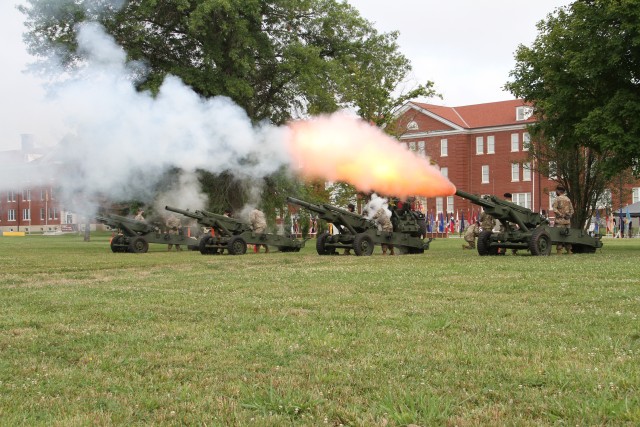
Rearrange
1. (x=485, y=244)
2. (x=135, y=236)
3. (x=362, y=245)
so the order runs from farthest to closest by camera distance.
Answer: (x=135, y=236) < (x=362, y=245) < (x=485, y=244)

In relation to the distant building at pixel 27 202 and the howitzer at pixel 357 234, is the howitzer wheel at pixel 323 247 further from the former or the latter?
the distant building at pixel 27 202

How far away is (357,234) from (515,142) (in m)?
55.1

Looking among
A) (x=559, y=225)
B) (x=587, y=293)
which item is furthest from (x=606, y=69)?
(x=587, y=293)

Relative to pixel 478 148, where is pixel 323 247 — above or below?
below

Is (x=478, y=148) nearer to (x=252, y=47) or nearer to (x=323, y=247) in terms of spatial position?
(x=252, y=47)

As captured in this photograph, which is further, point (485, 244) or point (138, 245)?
point (138, 245)

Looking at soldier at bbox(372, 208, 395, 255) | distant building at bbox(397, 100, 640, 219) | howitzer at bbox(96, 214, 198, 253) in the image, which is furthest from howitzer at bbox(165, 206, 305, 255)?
distant building at bbox(397, 100, 640, 219)

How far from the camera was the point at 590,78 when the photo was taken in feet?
84.4

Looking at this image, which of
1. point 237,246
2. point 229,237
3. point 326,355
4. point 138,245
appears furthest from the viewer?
point 138,245

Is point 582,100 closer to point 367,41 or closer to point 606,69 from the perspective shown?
point 606,69

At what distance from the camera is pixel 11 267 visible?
66.4 feet

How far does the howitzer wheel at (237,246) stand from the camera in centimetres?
2769


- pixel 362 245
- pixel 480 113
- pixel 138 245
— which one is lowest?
pixel 138 245

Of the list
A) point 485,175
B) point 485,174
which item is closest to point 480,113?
point 485,174
